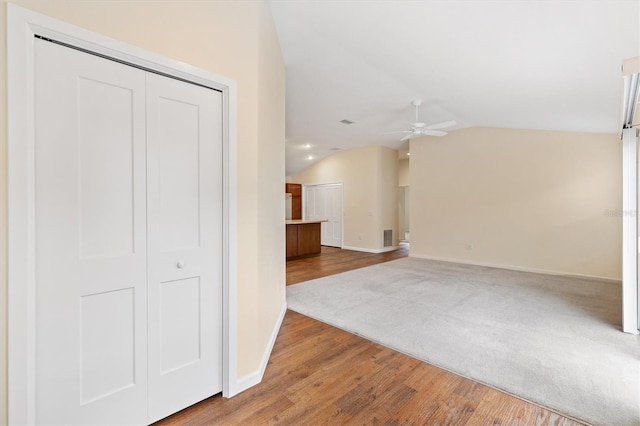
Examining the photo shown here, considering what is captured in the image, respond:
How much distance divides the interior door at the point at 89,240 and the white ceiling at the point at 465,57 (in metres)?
1.90

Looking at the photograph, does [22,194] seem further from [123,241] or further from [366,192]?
[366,192]

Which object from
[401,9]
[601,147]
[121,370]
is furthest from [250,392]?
[601,147]

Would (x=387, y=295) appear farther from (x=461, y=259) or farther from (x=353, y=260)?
(x=461, y=259)

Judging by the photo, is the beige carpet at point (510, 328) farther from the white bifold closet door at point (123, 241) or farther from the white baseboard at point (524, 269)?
the white bifold closet door at point (123, 241)

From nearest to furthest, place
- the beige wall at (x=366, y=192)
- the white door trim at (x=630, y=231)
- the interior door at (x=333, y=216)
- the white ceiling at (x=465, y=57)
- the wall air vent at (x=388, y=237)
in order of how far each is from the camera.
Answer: the white ceiling at (x=465, y=57), the white door trim at (x=630, y=231), the beige wall at (x=366, y=192), the wall air vent at (x=388, y=237), the interior door at (x=333, y=216)

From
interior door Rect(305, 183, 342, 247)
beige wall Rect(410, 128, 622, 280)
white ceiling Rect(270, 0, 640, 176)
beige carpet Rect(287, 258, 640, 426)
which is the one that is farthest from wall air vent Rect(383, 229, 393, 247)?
white ceiling Rect(270, 0, 640, 176)

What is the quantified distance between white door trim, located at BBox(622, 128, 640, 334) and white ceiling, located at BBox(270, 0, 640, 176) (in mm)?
767

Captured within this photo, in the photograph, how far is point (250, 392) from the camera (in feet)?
6.04

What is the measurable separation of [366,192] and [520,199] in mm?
3762

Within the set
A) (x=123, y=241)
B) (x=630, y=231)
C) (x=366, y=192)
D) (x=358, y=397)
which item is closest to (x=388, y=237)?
(x=366, y=192)

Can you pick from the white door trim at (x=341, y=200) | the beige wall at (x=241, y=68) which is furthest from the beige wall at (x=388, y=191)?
the beige wall at (x=241, y=68)

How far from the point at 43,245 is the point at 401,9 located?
9.64 feet

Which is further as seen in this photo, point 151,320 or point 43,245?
point 151,320

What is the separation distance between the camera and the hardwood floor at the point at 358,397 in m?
1.61
